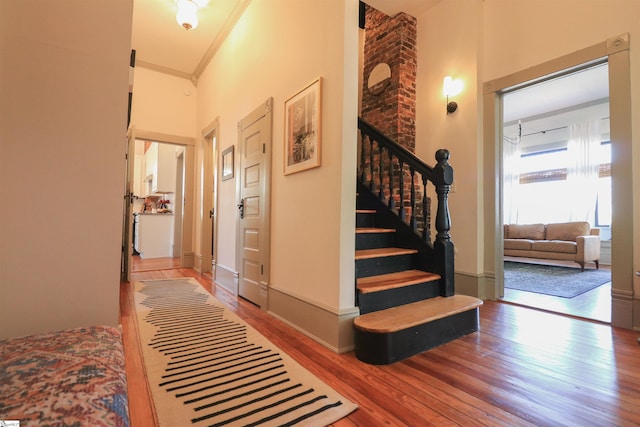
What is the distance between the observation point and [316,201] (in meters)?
2.21

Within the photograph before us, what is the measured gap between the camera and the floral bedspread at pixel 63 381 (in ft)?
1.94

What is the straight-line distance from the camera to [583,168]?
250 inches

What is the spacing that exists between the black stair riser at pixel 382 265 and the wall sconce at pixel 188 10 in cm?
354

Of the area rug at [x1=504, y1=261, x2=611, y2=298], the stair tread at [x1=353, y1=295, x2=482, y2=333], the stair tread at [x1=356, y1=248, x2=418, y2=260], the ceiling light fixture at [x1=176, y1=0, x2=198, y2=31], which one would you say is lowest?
the area rug at [x1=504, y1=261, x2=611, y2=298]

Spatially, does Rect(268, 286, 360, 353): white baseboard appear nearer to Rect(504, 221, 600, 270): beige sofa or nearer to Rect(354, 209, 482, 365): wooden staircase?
Rect(354, 209, 482, 365): wooden staircase

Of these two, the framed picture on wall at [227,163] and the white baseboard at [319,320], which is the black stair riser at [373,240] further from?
the framed picture on wall at [227,163]

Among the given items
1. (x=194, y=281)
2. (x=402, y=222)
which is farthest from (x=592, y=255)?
(x=194, y=281)

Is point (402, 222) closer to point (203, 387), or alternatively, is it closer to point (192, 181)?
Result: point (203, 387)

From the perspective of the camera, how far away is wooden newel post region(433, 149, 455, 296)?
243 centimetres

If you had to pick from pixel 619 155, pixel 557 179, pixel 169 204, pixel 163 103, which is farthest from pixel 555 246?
pixel 169 204

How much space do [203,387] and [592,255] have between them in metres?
6.51

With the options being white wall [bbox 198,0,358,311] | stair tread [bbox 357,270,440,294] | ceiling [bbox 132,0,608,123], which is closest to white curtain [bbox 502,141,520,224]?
ceiling [bbox 132,0,608,123]

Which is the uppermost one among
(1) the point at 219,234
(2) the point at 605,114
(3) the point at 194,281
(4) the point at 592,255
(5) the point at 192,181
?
(2) the point at 605,114

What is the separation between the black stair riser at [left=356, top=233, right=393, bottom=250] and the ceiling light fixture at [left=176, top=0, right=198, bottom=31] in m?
3.31
